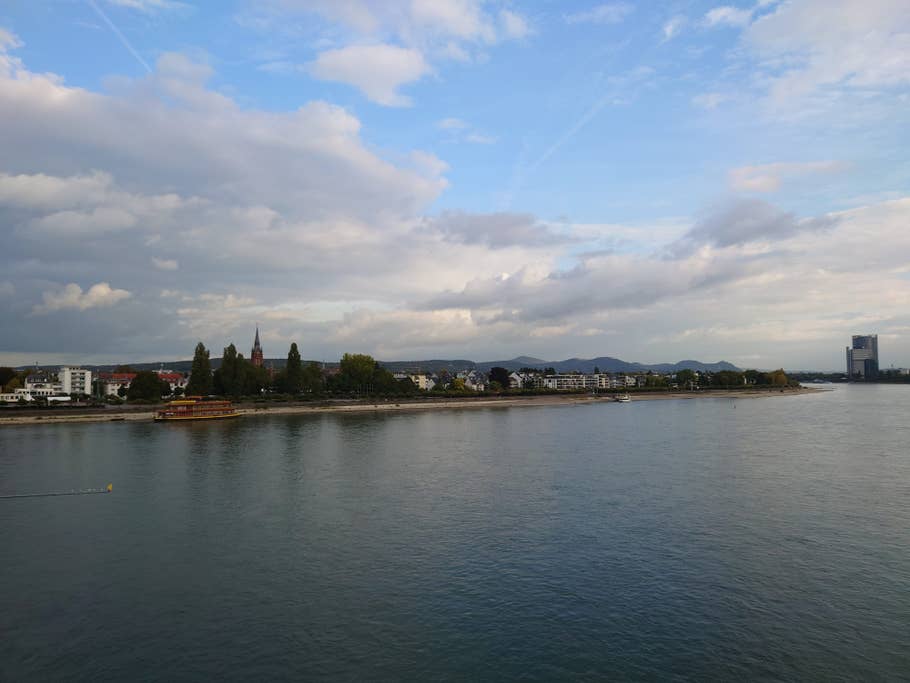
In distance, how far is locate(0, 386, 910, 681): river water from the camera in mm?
12156

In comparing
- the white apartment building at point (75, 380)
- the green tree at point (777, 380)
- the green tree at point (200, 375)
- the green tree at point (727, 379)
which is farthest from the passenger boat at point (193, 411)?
the green tree at point (777, 380)

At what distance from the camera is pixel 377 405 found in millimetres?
92500

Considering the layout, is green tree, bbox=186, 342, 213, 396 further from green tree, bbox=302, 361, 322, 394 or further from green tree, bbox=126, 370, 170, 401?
green tree, bbox=302, 361, 322, 394

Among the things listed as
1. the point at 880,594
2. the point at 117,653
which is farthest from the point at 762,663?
the point at 117,653

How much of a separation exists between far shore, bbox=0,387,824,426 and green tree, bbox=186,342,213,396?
19.3 feet

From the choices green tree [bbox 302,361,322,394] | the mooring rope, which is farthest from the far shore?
the mooring rope

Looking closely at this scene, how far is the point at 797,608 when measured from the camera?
1423cm

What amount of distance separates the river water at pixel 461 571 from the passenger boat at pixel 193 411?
34.0 m

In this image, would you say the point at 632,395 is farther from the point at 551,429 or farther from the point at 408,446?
the point at 408,446

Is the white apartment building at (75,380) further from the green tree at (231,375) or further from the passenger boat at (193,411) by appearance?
the passenger boat at (193,411)

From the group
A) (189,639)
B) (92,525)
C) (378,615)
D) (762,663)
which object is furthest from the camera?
(92,525)

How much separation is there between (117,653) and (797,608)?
15.0 metres

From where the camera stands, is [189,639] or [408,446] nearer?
[189,639]

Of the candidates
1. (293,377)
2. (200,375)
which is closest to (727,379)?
(293,377)
